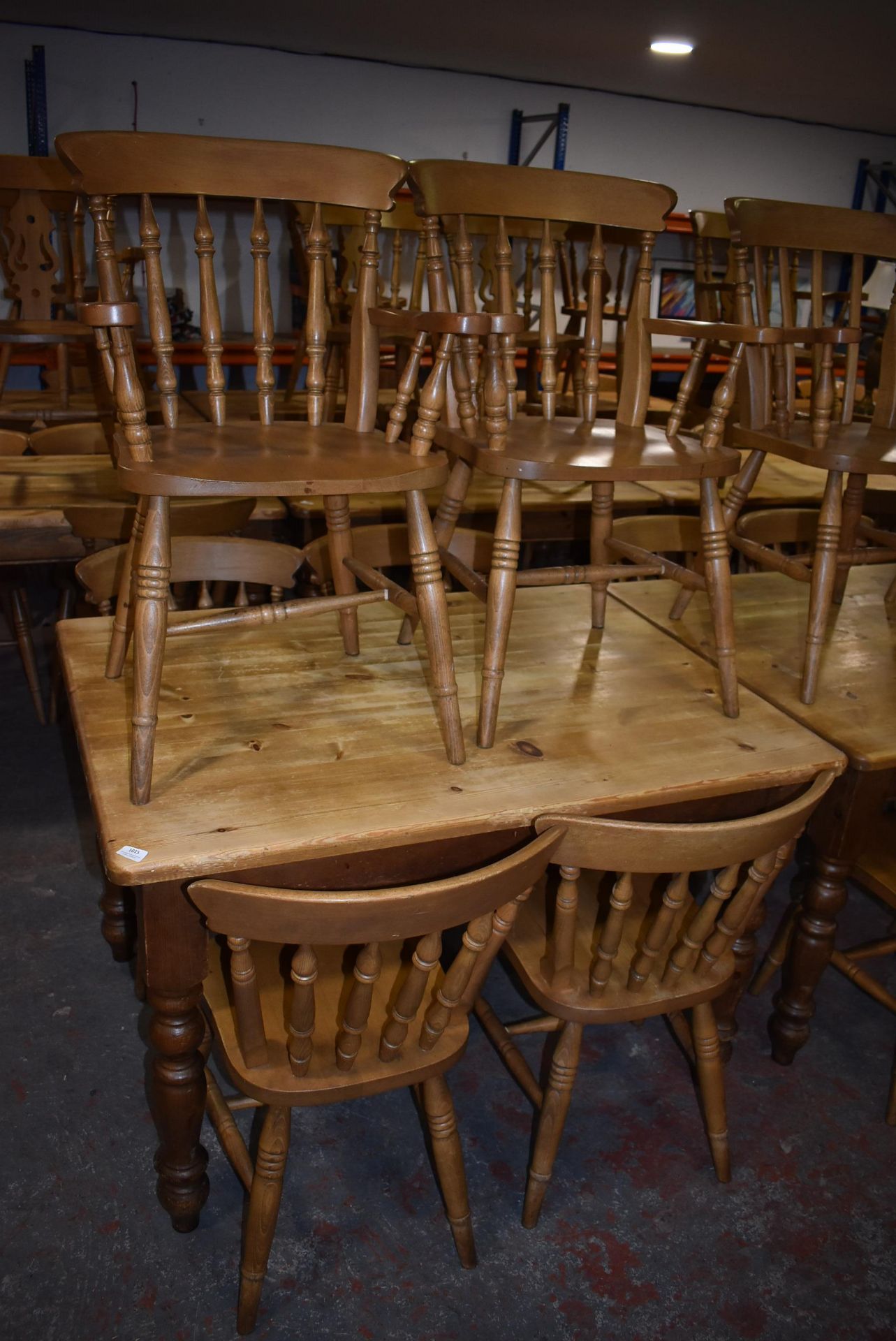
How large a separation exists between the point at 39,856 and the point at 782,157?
7079mm

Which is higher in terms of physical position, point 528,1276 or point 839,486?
point 839,486

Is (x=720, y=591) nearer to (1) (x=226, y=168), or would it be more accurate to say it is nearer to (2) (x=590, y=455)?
(2) (x=590, y=455)

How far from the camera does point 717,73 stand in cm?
532

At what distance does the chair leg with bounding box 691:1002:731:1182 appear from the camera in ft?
4.97

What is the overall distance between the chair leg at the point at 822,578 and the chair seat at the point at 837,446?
48 millimetres

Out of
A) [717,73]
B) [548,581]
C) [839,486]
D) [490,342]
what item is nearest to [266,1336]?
[548,581]

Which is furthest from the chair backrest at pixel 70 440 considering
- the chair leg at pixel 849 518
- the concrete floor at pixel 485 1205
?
the chair leg at pixel 849 518

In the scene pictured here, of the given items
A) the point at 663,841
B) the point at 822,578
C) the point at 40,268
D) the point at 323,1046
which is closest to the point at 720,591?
the point at 822,578

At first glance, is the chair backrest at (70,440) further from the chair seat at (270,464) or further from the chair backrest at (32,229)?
the chair seat at (270,464)

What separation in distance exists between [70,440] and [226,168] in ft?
6.34

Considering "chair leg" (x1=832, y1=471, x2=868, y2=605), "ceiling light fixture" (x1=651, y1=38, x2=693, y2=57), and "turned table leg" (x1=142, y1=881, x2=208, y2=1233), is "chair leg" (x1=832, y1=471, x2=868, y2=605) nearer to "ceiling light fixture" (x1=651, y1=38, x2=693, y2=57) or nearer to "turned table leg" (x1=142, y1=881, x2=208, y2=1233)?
"turned table leg" (x1=142, y1=881, x2=208, y2=1233)

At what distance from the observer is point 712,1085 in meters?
1.54

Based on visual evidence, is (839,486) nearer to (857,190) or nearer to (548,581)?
(548,581)

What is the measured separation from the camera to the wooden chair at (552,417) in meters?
1.48
